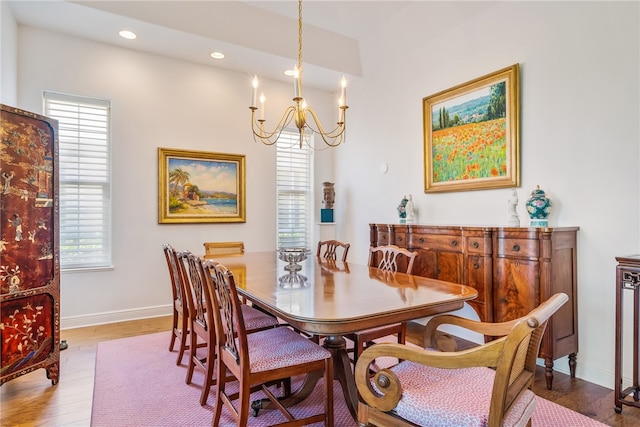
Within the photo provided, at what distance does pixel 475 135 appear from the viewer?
3.40 metres

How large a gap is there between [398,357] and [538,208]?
2.10 metres

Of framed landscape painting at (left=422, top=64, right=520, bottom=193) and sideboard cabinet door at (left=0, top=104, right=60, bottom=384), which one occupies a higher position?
framed landscape painting at (left=422, top=64, right=520, bottom=193)

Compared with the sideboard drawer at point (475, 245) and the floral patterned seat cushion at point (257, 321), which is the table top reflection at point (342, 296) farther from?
the sideboard drawer at point (475, 245)

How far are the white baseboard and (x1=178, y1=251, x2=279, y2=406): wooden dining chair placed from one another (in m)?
1.97

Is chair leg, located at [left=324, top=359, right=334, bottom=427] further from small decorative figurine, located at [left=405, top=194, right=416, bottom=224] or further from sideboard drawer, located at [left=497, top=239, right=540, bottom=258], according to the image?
small decorative figurine, located at [left=405, top=194, right=416, bottom=224]

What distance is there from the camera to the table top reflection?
4.96ft

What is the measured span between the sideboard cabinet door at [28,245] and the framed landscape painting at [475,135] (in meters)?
3.38

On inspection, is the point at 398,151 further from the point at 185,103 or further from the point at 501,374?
the point at 501,374

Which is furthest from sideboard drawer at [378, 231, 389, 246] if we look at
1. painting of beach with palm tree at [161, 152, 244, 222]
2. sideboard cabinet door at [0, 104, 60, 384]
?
sideboard cabinet door at [0, 104, 60, 384]

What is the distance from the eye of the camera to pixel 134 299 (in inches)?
163

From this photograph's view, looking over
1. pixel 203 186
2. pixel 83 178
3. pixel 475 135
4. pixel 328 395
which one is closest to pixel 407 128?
pixel 475 135

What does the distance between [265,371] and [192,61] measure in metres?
4.02

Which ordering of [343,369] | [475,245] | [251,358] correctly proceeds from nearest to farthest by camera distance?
[251,358] < [343,369] < [475,245]

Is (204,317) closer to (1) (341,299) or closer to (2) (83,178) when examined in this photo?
(1) (341,299)
